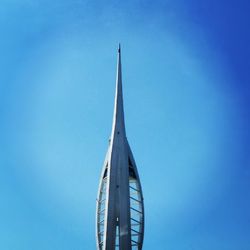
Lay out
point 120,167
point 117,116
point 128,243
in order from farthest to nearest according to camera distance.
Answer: point 117,116 < point 120,167 < point 128,243

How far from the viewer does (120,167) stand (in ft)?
151

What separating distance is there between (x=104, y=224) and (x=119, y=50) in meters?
22.7

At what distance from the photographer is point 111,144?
155 ft

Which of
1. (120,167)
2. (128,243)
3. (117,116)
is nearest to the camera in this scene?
(128,243)

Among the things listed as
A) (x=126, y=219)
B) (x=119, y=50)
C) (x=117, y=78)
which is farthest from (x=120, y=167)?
(x=119, y=50)

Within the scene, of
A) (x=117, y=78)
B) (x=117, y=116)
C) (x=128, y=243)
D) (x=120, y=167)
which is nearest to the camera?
(x=128, y=243)

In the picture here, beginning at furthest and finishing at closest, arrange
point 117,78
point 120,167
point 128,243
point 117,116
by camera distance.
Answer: point 117,78
point 117,116
point 120,167
point 128,243

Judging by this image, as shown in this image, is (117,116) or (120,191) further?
(117,116)

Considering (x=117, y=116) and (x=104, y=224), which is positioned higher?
(x=117, y=116)

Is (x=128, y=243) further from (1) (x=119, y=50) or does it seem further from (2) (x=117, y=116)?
(1) (x=119, y=50)

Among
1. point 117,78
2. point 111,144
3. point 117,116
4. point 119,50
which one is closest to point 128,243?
point 111,144

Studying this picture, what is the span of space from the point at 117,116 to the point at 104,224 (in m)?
12.1

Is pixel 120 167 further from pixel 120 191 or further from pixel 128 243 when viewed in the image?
pixel 128 243

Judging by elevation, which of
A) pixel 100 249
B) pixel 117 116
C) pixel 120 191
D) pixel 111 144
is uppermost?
pixel 117 116
